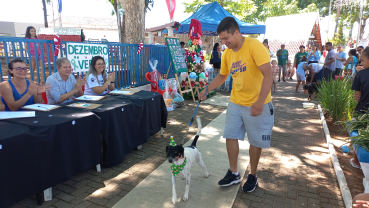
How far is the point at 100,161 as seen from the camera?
11.7ft

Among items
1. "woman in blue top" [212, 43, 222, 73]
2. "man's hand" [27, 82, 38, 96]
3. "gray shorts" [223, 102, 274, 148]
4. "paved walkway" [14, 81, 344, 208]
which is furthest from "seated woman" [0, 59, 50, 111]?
"woman in blue top" [212, 43, 222, 73]

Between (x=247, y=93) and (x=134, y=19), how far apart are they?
7778mm

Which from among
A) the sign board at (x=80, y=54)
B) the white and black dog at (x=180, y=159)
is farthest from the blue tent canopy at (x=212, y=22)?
the white and black dog at (x=180, y=159)

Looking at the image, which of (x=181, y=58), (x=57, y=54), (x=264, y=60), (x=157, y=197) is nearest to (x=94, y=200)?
(x=157, y=197)

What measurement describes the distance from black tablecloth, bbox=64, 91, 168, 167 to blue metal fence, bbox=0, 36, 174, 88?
6.15ft

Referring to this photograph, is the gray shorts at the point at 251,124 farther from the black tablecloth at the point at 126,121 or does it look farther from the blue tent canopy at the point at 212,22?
the blue tent canopy at the point at 212,22

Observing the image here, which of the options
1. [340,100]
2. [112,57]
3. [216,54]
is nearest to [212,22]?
[216,54]

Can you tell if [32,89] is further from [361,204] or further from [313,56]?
[313,56]

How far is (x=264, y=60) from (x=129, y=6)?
8.01m

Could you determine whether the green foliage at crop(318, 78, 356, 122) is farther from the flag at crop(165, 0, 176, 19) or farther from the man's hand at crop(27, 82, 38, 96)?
the flag at crop(165, 0, 176, 19)

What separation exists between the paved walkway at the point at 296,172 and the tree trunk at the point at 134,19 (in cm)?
635

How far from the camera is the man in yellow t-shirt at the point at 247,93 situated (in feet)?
8.39

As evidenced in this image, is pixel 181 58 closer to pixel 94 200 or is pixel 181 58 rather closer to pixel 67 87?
pixel 67 87

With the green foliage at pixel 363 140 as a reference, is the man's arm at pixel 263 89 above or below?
above
